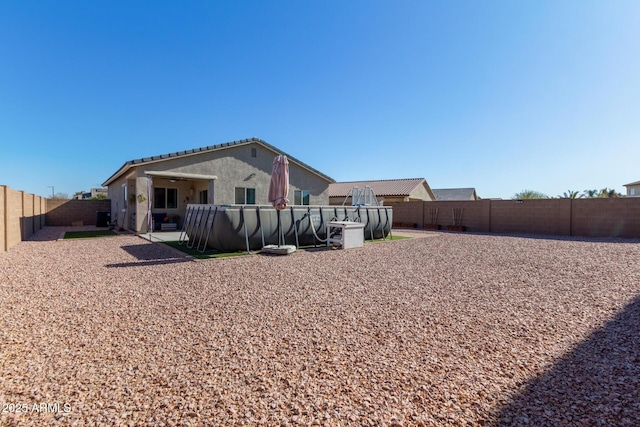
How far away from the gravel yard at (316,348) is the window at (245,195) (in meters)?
10.2

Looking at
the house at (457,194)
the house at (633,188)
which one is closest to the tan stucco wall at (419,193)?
the house at (457,194)

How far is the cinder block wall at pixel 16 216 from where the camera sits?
932 centimetres

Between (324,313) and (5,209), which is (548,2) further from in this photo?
(5,209)

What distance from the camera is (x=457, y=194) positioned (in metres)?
45.2

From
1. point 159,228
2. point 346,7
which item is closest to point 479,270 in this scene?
point 346,7

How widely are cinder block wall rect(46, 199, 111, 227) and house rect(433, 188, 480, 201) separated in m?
39.9

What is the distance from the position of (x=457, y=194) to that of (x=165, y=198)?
40.1m

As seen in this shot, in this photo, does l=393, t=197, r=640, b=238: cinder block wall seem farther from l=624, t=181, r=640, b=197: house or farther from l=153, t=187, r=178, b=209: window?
l=624, t=181, r=640, b=197: house

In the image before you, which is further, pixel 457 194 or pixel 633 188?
pixel 457 194

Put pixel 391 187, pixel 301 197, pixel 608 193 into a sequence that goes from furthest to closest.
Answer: pixel 608 193 < pixel 391 187 < pixel 301 197

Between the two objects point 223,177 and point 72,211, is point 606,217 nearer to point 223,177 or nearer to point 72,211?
point 223,177

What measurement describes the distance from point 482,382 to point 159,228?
16.7 metres

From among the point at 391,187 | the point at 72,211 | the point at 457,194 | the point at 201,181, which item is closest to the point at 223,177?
the point at 201,181

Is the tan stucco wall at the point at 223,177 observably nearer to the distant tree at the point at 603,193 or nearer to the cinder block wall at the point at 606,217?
the cinder block wall at the point at 606,217
